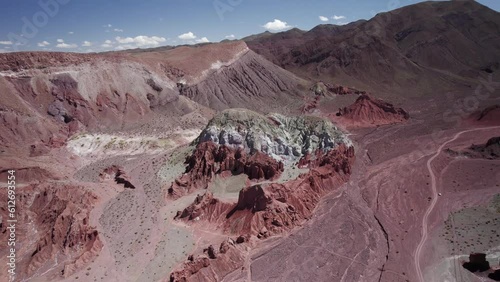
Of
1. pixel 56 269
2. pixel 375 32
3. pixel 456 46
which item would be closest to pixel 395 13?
pixel 375 32

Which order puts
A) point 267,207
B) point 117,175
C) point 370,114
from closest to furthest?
point 267,207 → point 117,175 → point 370,114

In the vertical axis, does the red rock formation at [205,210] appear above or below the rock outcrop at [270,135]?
below

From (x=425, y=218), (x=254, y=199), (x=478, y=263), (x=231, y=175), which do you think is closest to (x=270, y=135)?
(x=231, y=175)

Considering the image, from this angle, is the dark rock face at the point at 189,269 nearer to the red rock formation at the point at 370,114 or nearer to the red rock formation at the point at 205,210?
the red rock formation at the point at 205,210

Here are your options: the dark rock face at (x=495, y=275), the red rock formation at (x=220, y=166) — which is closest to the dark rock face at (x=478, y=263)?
the dark rock face at (x=495, y=275)

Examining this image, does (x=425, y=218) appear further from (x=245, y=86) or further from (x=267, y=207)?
(x=245, y=86)

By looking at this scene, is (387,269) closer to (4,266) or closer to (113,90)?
(4,266)
